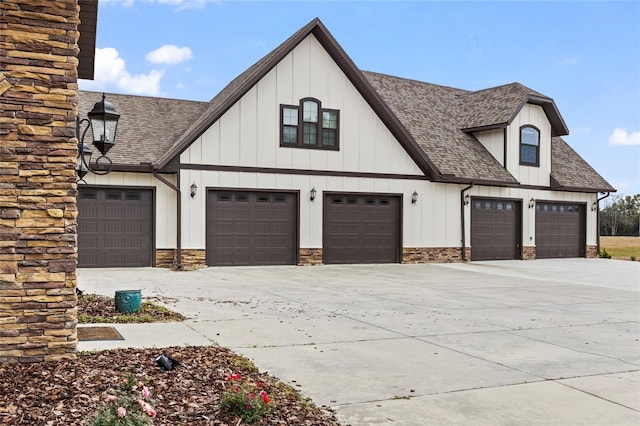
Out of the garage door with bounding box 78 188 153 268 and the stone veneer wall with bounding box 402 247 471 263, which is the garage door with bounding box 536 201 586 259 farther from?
the garage door with bounding box 78 188 153 268

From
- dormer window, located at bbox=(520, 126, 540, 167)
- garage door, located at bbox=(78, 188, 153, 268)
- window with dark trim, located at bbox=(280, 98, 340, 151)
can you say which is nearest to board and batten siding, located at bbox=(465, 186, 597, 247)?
dormer window, located at bbox=(520, 126, 540, 167)

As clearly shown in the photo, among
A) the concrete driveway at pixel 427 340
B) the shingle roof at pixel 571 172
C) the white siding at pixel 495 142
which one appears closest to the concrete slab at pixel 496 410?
the concrete driveway at pixel 427 340

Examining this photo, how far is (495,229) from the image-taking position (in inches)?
934

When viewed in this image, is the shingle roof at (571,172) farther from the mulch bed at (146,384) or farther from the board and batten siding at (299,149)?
the mulch bed at (146,384)

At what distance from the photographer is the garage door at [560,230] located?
25.2m

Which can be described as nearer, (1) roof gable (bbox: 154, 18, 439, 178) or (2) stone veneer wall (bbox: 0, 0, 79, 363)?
(2) stone veneer wall (bbox: 0, 0, 79, 363)

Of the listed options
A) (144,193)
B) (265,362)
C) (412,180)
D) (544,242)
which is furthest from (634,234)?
(265,362)

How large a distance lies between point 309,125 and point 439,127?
708 centimetres

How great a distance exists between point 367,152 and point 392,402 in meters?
15.8

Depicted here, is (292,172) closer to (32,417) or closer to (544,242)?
(544,242)

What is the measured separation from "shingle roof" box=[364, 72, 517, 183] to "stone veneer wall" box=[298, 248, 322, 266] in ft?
17.6

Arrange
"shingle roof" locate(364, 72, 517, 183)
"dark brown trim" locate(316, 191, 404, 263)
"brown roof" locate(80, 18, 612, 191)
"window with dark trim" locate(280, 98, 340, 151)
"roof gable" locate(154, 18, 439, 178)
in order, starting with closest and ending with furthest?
"roof gable" locate(154, 18, 439, 178), "brown roof" locate(80, 18, 612, 191), "window with dark trim" locate(280, 98, 340, 151), "dark brown trim" locate(316, 191, 404, 263), "shingle roof" locate(364, 72, 517, 183)

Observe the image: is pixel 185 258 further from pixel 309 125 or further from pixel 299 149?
pixel 309 125

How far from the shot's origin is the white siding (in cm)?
2411
